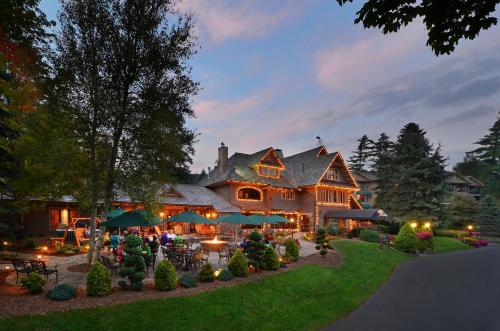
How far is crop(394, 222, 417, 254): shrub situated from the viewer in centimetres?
3039

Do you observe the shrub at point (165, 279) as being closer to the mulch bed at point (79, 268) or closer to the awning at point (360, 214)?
the mulch bed at point (79, 268)

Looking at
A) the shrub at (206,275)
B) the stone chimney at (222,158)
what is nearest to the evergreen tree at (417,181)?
the stone chimney at (222,158)

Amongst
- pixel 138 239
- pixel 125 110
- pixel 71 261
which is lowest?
pixel 71 261

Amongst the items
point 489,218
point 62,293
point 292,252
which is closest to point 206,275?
point 62,293

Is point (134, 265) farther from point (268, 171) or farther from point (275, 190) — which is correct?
point (275, 190)

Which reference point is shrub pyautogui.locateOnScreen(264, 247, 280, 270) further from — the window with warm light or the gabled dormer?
the gabled dormer

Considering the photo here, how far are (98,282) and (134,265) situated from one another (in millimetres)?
1501

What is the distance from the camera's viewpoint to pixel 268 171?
3966cm

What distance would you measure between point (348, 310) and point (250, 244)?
6.09 metres

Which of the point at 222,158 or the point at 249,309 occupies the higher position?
the point at 222,158

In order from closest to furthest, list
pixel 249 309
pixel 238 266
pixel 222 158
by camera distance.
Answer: pixel 249 309
pixel 238 266
pixel 222 158

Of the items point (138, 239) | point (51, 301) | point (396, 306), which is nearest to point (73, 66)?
point (138, 239)

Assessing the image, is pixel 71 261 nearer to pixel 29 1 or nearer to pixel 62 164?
pixel 62 164

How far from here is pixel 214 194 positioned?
123ft
